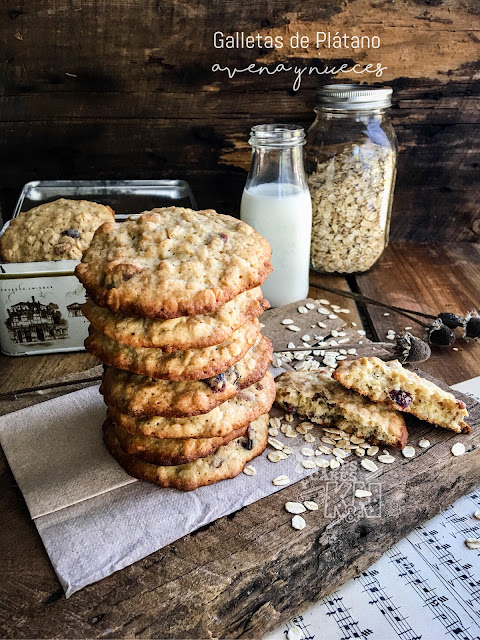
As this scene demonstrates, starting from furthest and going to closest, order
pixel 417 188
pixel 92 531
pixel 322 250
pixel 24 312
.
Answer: pixel 417 188, pixel 322 250, pixel 24 312, pixel 92 531

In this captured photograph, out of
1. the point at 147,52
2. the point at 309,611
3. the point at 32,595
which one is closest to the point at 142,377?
the point at 32,595

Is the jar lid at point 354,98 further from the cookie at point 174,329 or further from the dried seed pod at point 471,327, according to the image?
the cookie at point 174,329

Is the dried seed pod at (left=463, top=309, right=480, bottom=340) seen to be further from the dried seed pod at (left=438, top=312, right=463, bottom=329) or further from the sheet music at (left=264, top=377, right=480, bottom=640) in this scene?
the sheet music at (left=264, top=377, right=480, bottom=640)

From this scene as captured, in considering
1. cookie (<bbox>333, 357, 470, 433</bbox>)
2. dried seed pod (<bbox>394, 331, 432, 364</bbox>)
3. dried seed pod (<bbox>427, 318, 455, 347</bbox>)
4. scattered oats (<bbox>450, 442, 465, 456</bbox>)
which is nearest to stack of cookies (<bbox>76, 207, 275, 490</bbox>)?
cookie (<bbox>333, 357, 470, 433</bbox>)

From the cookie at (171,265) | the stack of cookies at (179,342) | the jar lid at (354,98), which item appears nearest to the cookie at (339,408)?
the stack of cookies at (179,342)

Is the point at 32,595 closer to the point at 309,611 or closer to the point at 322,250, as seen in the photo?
the point at 309,611

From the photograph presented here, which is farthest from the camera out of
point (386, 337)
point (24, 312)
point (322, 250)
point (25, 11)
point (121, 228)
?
point (322, 250)
